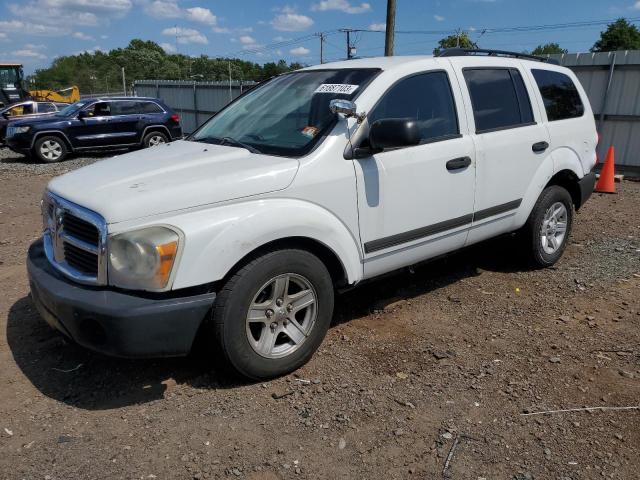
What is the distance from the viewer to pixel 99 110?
46.7 ft

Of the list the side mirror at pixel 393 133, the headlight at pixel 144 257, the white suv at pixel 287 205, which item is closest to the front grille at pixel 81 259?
the white suv at pixel 287 205

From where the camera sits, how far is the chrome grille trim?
8.78 ft

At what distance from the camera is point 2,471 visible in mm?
2488

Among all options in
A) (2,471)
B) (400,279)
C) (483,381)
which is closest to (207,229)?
(2,471)

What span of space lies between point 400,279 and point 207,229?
2.58 m

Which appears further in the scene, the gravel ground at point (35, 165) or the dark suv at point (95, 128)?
the dark suv at point (95, 128)

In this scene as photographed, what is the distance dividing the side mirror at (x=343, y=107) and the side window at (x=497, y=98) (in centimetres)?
126

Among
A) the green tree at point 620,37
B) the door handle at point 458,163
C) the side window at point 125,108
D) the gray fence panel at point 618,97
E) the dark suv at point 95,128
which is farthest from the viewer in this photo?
the green tree at point 620,37

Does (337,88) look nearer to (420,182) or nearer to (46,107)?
(420,182)

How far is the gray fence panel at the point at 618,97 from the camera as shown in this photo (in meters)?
10.4

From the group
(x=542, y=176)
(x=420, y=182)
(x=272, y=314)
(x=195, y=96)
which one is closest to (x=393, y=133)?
(x=420, y=182)

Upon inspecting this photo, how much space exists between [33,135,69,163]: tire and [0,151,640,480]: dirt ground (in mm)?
10356

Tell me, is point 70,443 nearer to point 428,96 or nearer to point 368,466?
point 368,466

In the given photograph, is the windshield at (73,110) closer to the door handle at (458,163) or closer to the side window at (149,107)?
the side window at (149,107)
